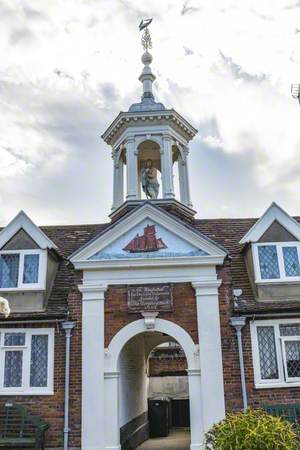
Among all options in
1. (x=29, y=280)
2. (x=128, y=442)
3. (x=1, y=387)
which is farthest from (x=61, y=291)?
(x=128, y=442)

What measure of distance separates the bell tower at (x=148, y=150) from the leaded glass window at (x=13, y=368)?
5704 mm

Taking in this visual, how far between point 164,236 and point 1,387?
5816mm

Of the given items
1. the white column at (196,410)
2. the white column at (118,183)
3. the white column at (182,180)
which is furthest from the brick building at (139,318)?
the white column at (182,180)

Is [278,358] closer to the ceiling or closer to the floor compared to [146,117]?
closer to the floor

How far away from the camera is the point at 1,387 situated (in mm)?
11789

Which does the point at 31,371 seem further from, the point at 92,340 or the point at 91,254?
the point at 91,254

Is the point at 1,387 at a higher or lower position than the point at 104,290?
lower

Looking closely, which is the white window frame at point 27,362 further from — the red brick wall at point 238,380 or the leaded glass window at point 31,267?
the red brick wall at point 238,380

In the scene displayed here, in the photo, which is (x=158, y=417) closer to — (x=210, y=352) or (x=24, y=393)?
(x=210, y=352)

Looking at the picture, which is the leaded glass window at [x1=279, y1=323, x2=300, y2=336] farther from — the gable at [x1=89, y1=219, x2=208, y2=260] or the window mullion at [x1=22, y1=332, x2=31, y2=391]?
the window mullion at [x1=22, y1=332, x2=31, y2=391]

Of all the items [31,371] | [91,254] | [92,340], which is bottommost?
[31,371]

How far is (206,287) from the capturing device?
12133mm

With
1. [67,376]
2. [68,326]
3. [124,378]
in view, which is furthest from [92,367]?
[124,378]

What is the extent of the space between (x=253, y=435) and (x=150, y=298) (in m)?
Answer: 6.03
